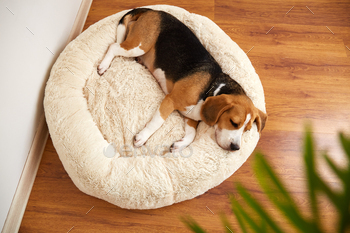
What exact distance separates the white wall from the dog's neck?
5.17 feet

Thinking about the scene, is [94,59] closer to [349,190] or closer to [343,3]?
[349,190]

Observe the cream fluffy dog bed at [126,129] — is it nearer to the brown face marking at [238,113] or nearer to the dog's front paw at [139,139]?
the dog's front paw at [139,139]

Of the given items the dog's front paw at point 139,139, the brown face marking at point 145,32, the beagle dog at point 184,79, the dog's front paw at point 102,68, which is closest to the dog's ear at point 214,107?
the beagle dog at point 184,79

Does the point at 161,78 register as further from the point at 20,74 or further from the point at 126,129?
the point at 20,74

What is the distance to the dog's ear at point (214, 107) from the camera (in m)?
2.03

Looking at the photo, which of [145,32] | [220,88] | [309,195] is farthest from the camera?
[145,32]

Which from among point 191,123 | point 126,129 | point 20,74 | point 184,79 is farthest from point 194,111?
point 20,74

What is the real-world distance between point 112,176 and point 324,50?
3.03m

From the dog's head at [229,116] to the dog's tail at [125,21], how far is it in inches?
50.6

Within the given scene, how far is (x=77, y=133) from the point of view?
2172mm

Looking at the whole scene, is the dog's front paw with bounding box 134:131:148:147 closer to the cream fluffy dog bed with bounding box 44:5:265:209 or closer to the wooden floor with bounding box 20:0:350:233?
the cream fluffy dog bed with bounding box 44:5:265:209

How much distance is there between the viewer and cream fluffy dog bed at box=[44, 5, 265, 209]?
2.07 meters

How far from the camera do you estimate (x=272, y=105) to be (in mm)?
2891

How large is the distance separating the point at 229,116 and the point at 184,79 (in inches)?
22.3
